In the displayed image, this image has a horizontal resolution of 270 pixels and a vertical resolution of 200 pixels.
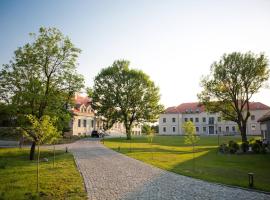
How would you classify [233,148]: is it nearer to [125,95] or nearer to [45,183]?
[45,183]

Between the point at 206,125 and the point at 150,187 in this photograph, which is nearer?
the point at 150,187

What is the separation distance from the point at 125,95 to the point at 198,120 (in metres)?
41.6

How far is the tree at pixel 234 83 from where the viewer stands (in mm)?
33875

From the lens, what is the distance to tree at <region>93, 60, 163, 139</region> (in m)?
51.4

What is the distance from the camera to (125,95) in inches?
2029

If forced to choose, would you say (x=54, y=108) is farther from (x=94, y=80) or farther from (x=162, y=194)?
(x=94, y=80)

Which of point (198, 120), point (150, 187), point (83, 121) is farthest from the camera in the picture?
point (198, 120)

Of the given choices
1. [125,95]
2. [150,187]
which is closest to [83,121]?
[125,95]

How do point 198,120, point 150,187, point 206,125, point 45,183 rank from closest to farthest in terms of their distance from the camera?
1. point 150,187
2. point 45,183
3. point 206,125
4. point 198,120

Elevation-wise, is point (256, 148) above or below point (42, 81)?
below

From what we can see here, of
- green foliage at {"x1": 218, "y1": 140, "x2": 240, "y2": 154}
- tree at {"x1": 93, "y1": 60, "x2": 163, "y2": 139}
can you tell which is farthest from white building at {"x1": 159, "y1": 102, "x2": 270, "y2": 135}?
green foliage at {"x1": 218, "y1": 140, "x2": 240, "y2": 154}

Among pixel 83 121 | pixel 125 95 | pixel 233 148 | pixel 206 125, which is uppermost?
pixel 125 95

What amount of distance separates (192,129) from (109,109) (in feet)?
115

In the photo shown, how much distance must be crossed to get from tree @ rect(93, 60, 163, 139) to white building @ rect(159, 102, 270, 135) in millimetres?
28255
